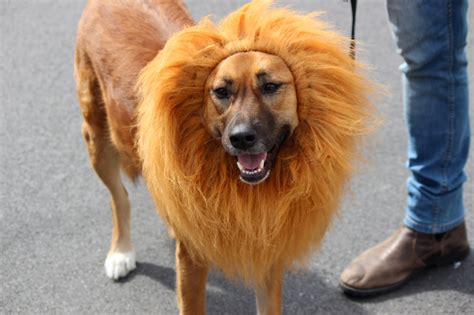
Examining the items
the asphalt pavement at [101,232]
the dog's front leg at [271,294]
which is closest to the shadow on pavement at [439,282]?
the asphalt pavement at [101,232]

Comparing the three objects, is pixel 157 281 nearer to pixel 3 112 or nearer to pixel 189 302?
pixel 189 302

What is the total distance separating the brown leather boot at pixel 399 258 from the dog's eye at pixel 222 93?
1302 millimetres

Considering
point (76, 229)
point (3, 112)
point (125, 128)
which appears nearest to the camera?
point (125, 128)

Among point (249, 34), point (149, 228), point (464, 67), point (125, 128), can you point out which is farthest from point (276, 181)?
point (149, 228)

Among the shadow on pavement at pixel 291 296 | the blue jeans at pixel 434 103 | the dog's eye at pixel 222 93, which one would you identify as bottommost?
the shadow on pavement at pixel 291 296

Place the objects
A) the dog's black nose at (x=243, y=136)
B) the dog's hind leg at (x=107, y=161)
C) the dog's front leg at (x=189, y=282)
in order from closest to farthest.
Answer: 1. the dog's black nose at (x=243, y=136)
2. the dog's front leg at (x=189, y=282)
3. the dog's hind leg at (x=107, y=161)

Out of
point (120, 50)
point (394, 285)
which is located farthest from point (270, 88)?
point (394, 285)

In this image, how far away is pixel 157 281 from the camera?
11.6ft

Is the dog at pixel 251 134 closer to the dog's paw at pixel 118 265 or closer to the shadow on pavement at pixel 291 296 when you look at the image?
the shadow on pavement at pixel 291 296

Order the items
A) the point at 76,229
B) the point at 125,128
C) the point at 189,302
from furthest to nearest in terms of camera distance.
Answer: the point at 76,229
the point at 125,128
the point at 189,302

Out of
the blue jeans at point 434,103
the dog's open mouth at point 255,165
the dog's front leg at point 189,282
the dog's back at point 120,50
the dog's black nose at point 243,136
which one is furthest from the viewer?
the dog's back at point 120,50

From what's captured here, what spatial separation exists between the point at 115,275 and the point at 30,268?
0.44m

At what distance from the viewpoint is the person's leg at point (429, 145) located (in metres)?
3.00

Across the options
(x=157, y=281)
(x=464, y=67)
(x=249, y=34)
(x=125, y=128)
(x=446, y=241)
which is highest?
(x=249, y=34)
